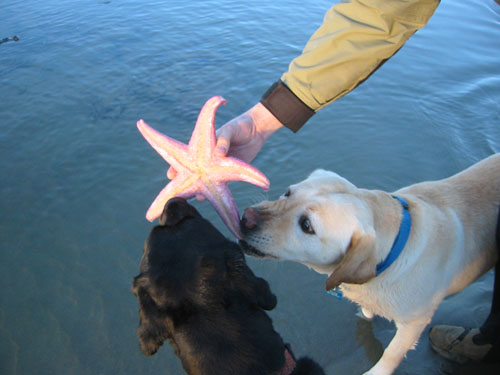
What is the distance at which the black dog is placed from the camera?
5.57ft

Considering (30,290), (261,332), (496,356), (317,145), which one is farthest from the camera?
(317,145)

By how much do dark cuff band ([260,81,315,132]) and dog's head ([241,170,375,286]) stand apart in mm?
726

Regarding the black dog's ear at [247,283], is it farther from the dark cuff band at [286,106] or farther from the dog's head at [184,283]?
the dark cuff band at [286,106]

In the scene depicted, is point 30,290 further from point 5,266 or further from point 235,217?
point 235,217

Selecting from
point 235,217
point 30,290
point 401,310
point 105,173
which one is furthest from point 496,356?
point 105,173

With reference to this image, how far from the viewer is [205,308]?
1.77 metres

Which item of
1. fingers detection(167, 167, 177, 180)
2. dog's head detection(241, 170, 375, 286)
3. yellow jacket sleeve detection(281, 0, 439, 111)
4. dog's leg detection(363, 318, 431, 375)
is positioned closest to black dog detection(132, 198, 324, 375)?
dog's head detection(241, 170, 375, 286)

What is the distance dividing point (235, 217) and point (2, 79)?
7.38 meters

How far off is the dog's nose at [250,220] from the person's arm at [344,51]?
3.28ft

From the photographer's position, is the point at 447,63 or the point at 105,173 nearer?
the point at 105,173

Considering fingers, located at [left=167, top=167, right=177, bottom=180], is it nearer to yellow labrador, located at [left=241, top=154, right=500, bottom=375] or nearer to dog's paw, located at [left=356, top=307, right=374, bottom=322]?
yellow labrador, located at [left=241, top=154, right=500, bottom=375]

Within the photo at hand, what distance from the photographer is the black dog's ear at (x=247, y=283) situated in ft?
6.05

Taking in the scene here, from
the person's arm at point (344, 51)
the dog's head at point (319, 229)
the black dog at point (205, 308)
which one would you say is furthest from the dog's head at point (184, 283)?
the person's arm at point (344, 51)

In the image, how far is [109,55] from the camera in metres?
7.95
